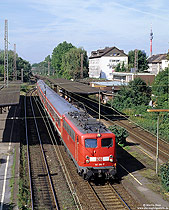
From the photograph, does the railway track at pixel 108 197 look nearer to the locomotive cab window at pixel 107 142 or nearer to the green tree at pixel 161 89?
the locomotive cab window at pixel 107 142

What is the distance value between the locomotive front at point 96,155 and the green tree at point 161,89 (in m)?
23.1

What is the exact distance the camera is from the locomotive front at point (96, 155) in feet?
45.2

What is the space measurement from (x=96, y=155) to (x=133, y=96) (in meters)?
28.4

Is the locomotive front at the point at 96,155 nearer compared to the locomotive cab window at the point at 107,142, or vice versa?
the locomotive front at the point at 96,155

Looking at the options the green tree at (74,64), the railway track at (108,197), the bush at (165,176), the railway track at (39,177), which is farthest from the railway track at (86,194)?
the green tree at (74,64)

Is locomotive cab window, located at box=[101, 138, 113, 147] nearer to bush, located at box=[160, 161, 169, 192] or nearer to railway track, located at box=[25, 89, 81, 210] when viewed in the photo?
railway track, located at box=[25, 89, 81, 210]

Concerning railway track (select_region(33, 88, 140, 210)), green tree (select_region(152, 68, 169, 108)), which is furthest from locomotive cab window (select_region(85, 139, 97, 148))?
green tree (select_region(152, 68, 169, 108))

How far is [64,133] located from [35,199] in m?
6.18

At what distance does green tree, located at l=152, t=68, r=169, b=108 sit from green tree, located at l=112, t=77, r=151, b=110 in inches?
100

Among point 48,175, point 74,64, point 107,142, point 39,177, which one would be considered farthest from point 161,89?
point 74,64

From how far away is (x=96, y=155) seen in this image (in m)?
13.8

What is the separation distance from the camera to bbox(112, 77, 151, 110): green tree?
41.1 metres

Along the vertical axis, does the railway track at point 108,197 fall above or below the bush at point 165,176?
below

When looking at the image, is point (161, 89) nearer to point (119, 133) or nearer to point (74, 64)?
point (119, 133)
